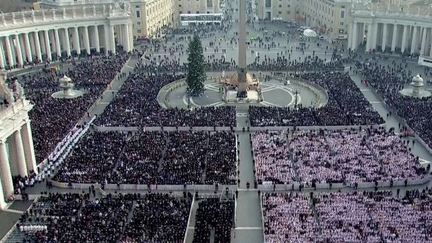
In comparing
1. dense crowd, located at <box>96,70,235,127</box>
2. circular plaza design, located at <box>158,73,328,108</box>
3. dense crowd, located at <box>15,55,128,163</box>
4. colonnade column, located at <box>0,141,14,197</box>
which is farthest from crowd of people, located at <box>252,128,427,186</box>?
colonnade column, located at <box>0,141,14,197</box>

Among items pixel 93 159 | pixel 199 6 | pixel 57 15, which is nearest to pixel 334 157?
pixel 93 159

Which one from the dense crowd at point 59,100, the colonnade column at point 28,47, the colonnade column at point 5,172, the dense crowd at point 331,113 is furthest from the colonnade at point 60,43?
the colonnade column at point 5,172

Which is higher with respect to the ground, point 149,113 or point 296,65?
point 296,65

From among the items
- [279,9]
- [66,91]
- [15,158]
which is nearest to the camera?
[15,158]

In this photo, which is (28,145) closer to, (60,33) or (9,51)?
(9,51)

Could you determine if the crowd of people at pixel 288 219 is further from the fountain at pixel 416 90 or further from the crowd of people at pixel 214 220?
the fountain at pixel 416 90

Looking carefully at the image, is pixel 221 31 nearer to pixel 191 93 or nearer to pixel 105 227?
pixel 191 93
